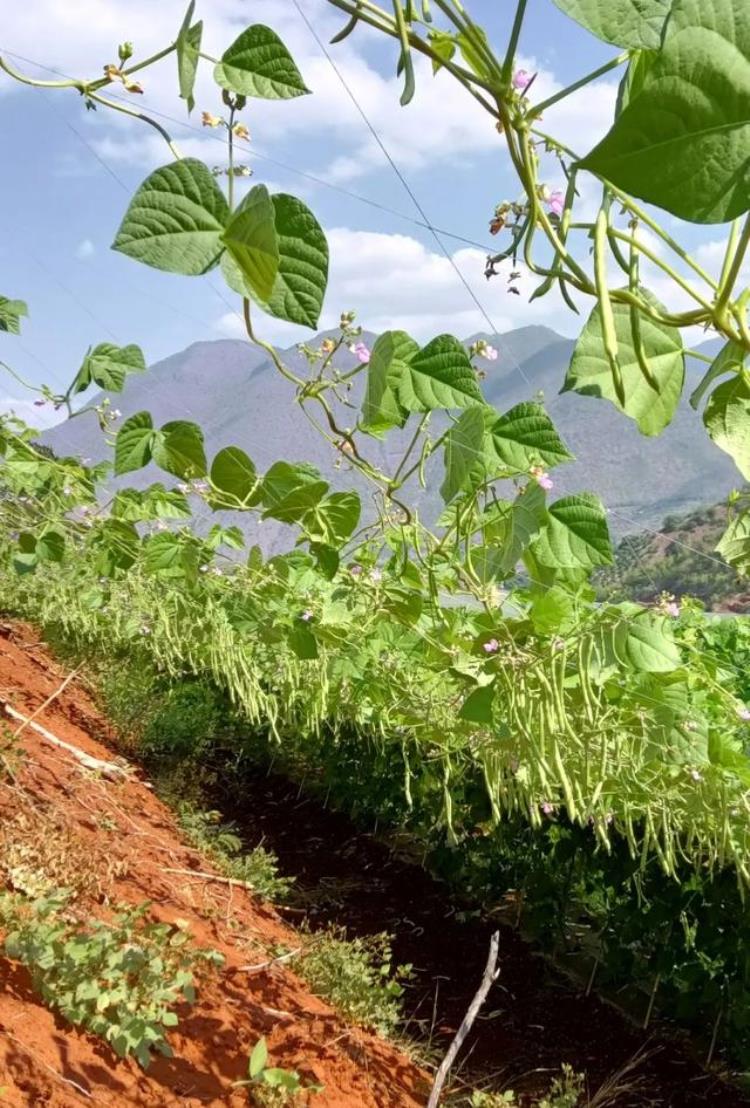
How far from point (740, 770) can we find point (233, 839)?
7.51 ft

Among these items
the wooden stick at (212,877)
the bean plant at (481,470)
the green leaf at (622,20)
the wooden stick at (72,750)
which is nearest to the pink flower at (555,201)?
the bean plant at (481,470)

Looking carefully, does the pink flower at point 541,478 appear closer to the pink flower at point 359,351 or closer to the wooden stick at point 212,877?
the pink flower at point 359,351

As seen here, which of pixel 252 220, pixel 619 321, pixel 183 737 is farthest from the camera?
pixel 183 737

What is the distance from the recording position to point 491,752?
2412mm

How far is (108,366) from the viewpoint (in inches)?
78.7

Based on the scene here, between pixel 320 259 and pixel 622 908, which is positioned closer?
pixel 320 259

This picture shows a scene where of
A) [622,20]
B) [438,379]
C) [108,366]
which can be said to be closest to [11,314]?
[108,366]

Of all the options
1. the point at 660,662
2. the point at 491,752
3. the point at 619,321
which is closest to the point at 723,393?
the point at 619,321

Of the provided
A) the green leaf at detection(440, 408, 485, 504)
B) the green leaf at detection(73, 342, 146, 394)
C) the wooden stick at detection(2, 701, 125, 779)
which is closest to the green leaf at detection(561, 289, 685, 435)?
the green leaf at detection(440, 408, 485, 504)

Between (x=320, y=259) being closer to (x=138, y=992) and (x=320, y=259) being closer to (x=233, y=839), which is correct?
(x=138, y=992)

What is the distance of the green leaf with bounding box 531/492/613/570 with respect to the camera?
1538 mm

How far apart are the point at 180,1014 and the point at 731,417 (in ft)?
5.65

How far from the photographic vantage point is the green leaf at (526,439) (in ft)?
4.80

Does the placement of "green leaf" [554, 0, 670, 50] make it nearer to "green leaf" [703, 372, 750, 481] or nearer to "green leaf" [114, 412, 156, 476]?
"green leaf" [703, 372, 750, 481]
